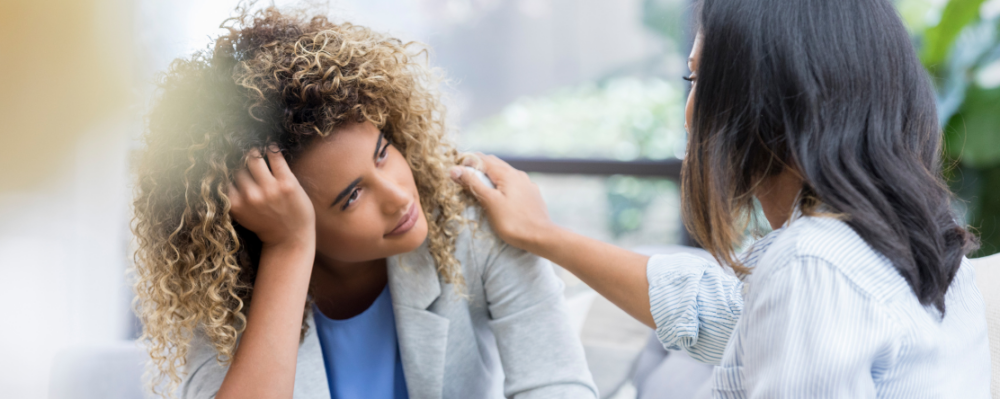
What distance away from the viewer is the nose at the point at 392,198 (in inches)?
32.2

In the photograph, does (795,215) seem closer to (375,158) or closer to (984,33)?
(375,158)

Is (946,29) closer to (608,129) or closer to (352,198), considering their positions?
(608,129)

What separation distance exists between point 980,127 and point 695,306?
5.15 ft

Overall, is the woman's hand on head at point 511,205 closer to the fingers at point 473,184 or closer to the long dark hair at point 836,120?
the fingers at point 473,184

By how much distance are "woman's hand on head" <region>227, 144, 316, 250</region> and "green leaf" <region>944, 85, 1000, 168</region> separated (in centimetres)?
188

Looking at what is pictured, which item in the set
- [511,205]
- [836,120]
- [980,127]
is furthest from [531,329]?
[980,127]

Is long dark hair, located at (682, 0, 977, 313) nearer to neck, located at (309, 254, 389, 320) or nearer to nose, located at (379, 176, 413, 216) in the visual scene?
nose, located at (379, 176, 413, 216)

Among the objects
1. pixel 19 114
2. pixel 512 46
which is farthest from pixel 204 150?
pixel 512 46

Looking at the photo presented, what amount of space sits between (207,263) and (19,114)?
363 millimetres

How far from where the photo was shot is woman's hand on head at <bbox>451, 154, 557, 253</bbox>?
923 mm

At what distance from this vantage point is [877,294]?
0.52 metres

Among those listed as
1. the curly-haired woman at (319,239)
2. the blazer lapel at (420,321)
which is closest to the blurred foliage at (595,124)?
the curly-haired woman at (319,239)

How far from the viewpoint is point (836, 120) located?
574mm

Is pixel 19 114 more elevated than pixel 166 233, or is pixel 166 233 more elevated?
pixel 19 114
